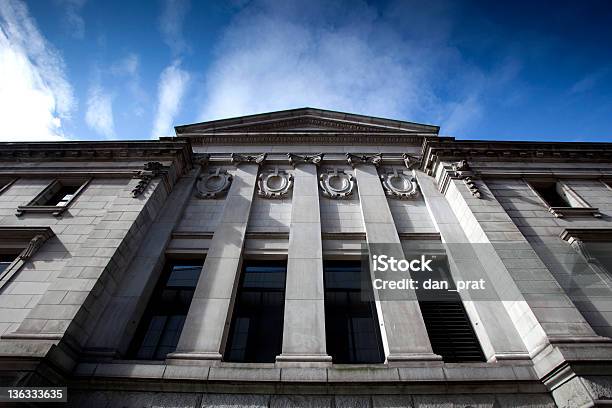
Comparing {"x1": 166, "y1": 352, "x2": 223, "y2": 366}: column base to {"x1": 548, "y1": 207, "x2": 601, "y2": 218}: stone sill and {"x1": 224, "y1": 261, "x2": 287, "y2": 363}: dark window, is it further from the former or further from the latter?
{"x1": 548, "y1": 207, "x2": 601, "y2": 218}: stone sill

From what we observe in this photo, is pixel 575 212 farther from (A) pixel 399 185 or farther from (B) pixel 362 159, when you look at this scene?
(B) pixel 362 159

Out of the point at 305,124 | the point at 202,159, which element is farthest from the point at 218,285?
the point at 305,124

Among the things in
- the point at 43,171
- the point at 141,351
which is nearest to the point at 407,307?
the point at 141,351

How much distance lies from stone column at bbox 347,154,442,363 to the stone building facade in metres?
0.07

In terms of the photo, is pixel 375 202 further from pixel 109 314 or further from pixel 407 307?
pixel 109 314

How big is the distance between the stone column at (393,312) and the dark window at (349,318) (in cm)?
54

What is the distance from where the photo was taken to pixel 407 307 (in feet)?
30.1

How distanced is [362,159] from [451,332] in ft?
29.4

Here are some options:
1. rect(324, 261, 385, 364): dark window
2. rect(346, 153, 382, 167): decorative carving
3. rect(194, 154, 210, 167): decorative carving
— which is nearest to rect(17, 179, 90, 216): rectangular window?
rect(194, 154, 210, 167): decorative carving

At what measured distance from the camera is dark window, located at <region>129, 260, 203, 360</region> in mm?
8867

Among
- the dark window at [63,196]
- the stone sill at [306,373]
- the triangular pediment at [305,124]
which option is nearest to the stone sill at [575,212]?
the stone sill at [306,373]

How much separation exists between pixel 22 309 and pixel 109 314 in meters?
2.28

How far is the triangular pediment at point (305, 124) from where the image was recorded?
17750 millimetres

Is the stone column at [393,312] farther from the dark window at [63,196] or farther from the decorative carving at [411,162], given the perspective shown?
the dark window at [63,196]
